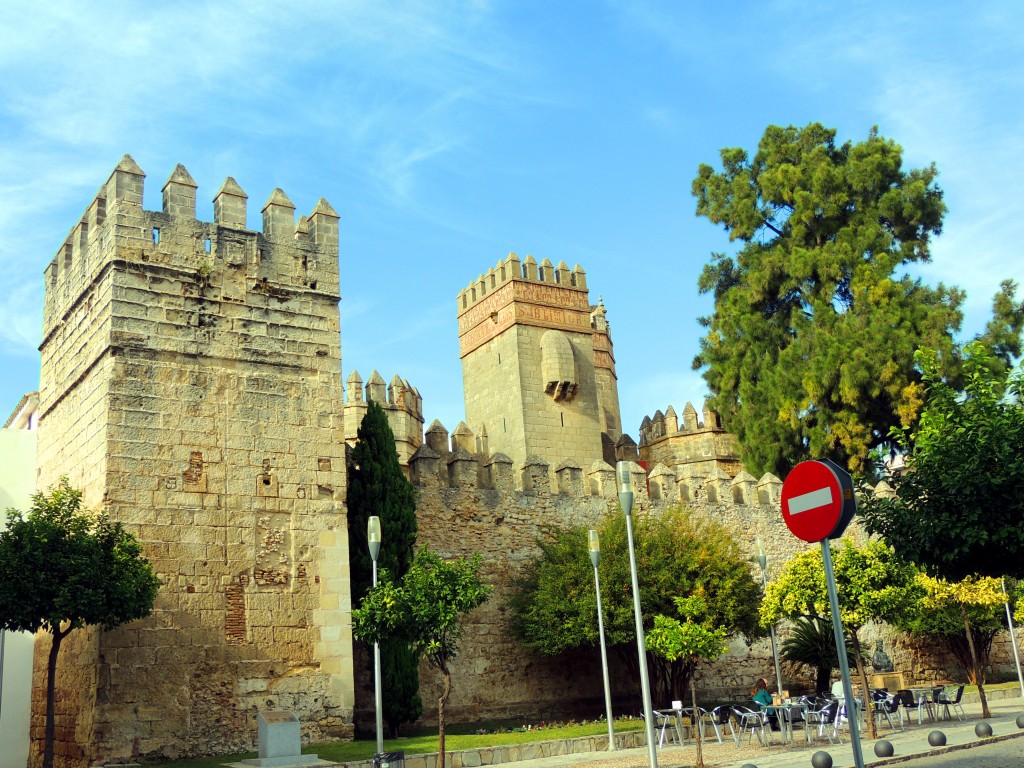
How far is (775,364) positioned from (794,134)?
7.17 metres

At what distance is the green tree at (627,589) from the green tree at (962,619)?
3.47 m

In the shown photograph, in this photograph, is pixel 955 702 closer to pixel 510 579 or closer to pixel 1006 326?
pixel 510 579

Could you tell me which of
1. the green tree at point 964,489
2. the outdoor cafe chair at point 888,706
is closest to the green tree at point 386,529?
the outdoor cafe chair at point 888,706

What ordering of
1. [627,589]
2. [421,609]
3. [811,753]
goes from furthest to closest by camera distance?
1. [627,589]
2. [811,753]
3. [421,609]

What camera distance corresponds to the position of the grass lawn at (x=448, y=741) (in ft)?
42.0

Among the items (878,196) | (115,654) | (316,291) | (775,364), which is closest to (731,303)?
(775,364)

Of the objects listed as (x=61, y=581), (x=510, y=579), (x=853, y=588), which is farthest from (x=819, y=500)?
(x=510, y=579)

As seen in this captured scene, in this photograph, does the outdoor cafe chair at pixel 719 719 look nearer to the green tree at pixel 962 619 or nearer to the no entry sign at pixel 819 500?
the green tree at pixel 962 619

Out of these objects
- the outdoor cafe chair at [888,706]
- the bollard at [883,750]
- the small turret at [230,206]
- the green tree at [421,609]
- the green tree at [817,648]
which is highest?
the small turret at [230,206]

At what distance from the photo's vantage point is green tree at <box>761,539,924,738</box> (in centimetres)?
1475

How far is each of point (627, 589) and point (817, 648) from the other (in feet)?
16.4

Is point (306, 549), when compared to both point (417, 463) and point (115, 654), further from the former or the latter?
point (417, 463)

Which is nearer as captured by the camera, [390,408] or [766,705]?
[766,705]

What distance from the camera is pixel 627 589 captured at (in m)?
18.0
